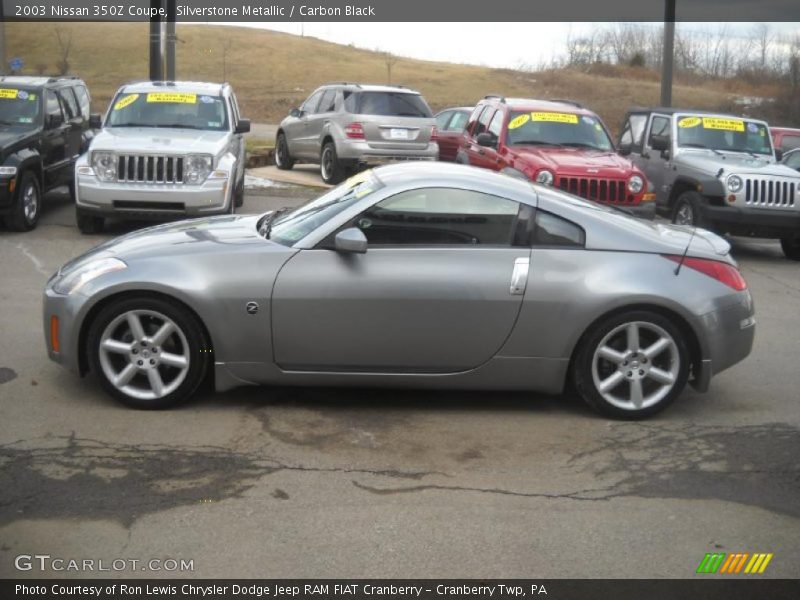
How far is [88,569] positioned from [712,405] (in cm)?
420

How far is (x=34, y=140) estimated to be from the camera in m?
13.0

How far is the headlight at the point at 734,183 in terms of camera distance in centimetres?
1312

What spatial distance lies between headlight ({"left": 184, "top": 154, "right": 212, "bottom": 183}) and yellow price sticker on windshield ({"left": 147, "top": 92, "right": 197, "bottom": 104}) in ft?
5.59

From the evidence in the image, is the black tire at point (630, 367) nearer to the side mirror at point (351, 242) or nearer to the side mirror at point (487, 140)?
the side mirror at point (351, 242)

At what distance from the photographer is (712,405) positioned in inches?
265

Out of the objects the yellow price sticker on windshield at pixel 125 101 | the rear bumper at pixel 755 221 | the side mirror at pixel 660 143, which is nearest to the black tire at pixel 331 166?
the yellow price sticker on windshield at pixel 125 101

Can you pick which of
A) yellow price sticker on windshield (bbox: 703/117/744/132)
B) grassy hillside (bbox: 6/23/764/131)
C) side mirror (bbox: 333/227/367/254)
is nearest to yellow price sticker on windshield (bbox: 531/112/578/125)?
yellow price sticker on windshield (bbox: 703/117/744/132)

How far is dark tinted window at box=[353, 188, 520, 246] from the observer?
6207 mm

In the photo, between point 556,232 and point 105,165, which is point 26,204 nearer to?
point 105,165

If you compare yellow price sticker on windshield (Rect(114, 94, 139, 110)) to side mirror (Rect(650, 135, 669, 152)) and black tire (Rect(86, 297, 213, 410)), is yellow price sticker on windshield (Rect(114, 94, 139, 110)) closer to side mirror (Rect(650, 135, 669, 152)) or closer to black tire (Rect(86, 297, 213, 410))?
side mirror (Rect(650, 135, 669, 152))

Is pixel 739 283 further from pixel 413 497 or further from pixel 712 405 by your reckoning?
pixel 413 497

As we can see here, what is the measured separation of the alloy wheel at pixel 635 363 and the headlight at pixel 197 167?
7.24m

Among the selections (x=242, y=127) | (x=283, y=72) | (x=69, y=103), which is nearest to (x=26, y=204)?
(x=69, y=103)

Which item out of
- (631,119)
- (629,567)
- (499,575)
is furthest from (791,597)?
(631,119)
